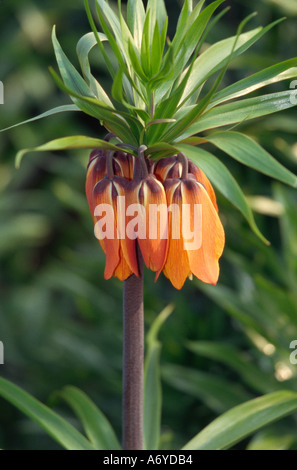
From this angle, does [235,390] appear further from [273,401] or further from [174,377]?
[273,401]

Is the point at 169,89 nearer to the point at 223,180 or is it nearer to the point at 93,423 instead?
the point at 223,180

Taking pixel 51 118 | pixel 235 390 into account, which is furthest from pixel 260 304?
pixel 51 118

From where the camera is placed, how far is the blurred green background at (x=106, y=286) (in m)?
1.20

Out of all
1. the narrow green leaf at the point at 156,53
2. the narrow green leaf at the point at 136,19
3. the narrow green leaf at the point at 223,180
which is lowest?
the narrow green leaf at the point at 223,180

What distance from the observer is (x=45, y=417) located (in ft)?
2.27

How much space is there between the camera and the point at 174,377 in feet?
4.09

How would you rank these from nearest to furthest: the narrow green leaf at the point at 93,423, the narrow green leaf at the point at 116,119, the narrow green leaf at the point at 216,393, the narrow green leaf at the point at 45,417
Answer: the narrow green leaf at the point at 116,119, the narrow green leaf at the point at 45,417, the narrow green leaf at the point at 93,423, the narrow green leaf at the point at 216,393

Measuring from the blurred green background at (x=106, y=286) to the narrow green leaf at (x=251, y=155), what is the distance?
49 cm

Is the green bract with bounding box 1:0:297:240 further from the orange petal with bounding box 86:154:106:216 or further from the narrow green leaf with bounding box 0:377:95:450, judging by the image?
the narrow green leaf with bounding box 0:377:95:450

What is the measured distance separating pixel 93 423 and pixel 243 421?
0.68ft

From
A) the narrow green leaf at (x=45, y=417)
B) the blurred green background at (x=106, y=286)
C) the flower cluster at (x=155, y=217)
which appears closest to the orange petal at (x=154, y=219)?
the flower cluster at (x=155, y=217)

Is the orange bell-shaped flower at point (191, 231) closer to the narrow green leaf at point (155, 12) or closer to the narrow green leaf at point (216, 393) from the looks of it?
the narrow green leaf at point (155, 12)
